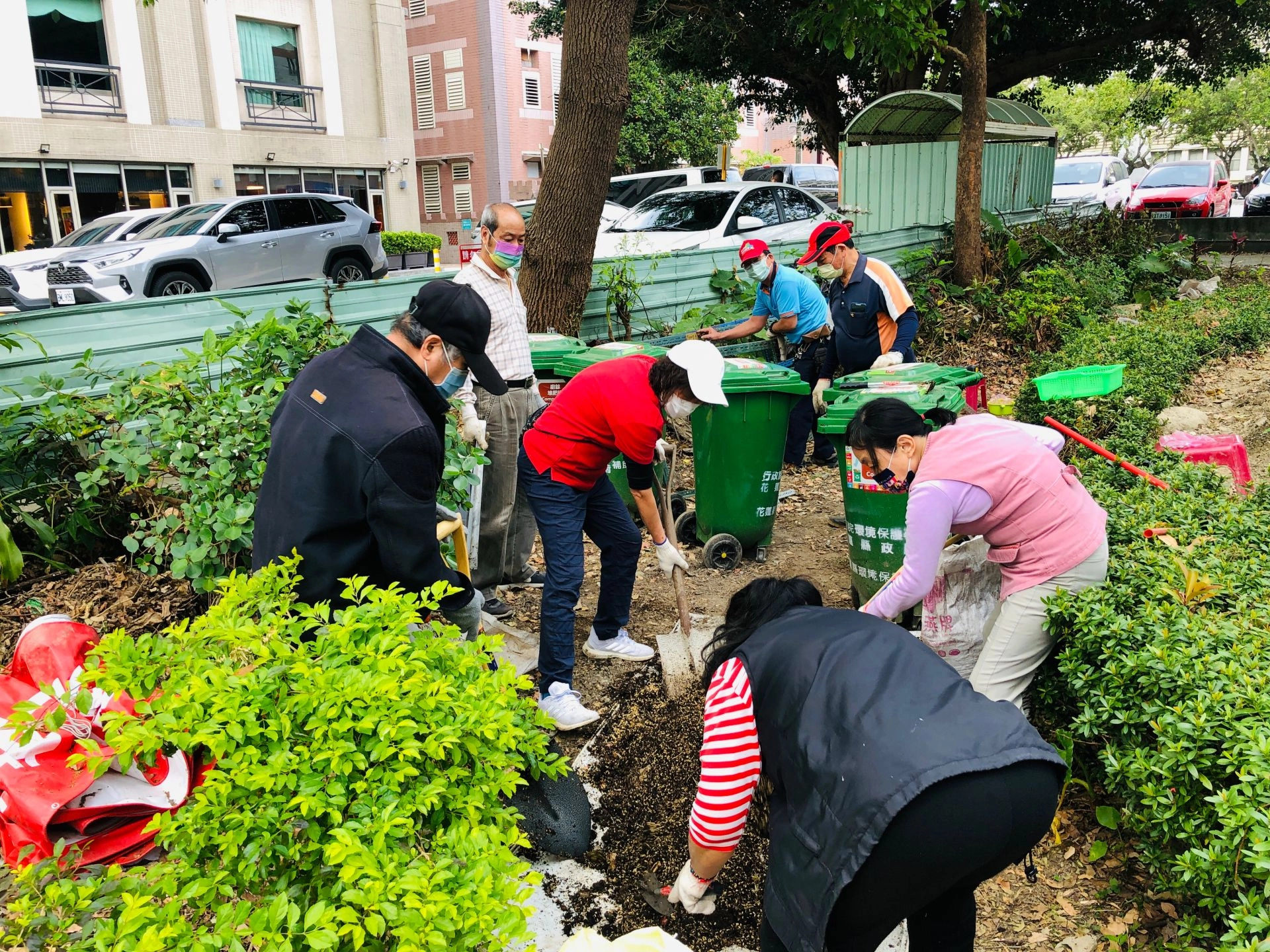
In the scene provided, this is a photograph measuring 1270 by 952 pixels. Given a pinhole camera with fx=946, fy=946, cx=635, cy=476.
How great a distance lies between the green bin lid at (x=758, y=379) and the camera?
513 centimetres

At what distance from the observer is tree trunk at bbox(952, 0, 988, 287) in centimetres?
1043

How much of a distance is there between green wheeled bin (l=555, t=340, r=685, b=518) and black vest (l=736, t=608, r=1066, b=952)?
3281mm

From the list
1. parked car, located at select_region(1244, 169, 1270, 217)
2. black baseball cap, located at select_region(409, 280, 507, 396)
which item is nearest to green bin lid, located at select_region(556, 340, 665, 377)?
black baseball cap, located at select_region(409, 280, 507, 396)

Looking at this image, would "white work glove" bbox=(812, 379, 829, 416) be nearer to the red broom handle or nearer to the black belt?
the red broom handle

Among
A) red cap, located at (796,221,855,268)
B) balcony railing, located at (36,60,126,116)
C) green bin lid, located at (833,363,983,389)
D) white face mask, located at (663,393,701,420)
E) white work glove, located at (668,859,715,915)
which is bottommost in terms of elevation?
white work glove, located at (668,859,715,915)

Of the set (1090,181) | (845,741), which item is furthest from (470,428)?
(1090,181)

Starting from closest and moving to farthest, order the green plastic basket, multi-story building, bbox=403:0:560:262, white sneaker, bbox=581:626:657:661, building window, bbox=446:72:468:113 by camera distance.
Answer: white sneaker, bbox=581:626:657:661 → the green plastic basket → multi-story building, bbox=403:0:560:262 → building window, bbox=446:72:468:113

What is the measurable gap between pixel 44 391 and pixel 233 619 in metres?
2.82

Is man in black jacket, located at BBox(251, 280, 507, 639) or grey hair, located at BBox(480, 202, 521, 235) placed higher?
grey hair, located at BBox(480, 202, 521, 235)

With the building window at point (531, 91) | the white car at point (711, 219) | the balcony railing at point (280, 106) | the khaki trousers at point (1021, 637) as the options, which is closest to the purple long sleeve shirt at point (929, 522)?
the khaki trousers at point (1021, 637)

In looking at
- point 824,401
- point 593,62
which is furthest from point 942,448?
point 593,62

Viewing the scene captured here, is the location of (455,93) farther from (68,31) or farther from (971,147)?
(971,147)

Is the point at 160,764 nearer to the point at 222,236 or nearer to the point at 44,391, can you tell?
the point at 44,391

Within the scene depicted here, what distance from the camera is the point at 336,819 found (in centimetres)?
162
